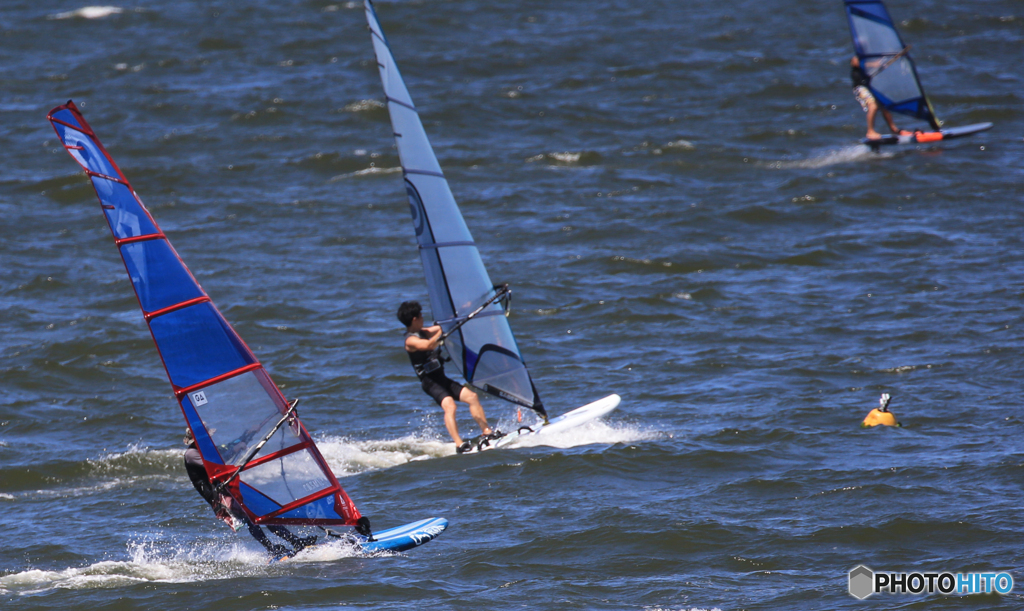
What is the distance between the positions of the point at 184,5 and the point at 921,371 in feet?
89.2

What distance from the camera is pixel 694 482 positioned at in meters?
9.33

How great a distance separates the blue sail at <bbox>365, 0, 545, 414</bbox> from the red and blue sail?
2.77m

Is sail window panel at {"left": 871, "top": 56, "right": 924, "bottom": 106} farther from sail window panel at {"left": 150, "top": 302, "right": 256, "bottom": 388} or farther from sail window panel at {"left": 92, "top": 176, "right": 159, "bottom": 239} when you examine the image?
sail window panel at {"left": 92, "top": 176, "right": 159, "bottom": 239}

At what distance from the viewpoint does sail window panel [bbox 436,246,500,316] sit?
10.4m

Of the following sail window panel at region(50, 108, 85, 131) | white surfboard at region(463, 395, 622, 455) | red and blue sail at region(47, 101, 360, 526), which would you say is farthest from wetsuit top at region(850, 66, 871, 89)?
sail window panel at region(50, 108, 85, 131)

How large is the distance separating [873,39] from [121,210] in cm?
1632

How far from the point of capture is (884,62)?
19.9 metres

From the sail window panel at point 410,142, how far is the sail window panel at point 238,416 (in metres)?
3.27

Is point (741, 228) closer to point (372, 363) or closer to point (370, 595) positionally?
point (372, 363)

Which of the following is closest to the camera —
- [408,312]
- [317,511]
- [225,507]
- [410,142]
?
[225,507]

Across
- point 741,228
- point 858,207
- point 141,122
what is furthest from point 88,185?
point 858,207

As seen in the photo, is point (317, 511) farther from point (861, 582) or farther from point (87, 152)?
point (861, 582)

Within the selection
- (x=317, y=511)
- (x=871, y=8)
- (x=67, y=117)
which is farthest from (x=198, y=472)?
(x=871, y=8)

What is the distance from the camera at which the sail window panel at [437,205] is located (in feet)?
34.0
